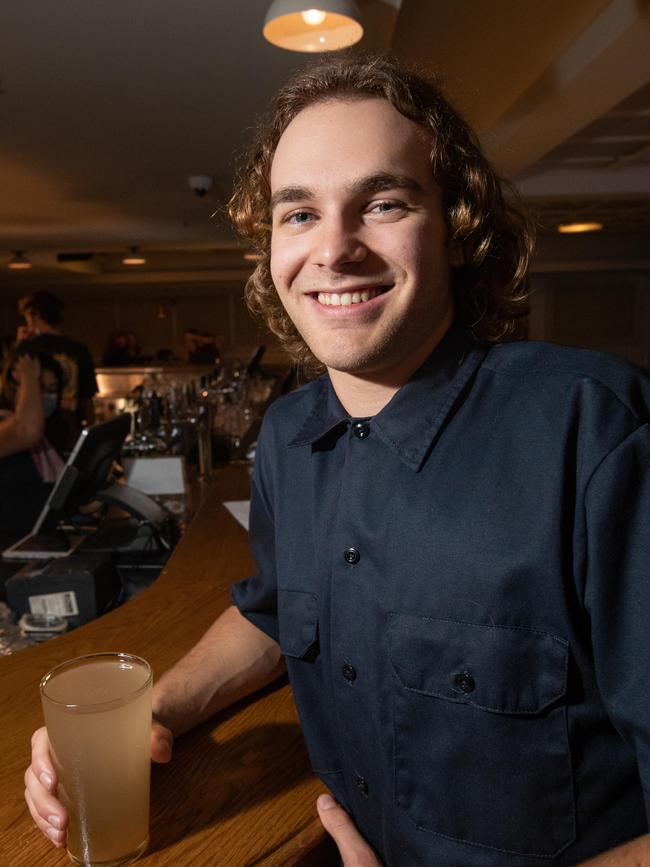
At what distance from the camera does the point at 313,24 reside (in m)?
2.41

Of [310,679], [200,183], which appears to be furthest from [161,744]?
[200,183]

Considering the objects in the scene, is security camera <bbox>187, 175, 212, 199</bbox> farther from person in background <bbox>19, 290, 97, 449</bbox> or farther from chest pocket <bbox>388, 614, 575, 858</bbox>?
chest pocket <bbox>388, 614, 575, 858</bbox>

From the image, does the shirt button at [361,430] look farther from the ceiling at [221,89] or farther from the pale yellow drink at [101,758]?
the ceiling at [221,89]

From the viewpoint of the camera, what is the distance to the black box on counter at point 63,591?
1.90 meters

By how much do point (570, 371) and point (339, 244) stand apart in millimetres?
330

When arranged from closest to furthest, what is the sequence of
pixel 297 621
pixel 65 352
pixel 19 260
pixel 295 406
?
pixel 297 621
pixel 295 406
pixel 65 352
pixel 19 260

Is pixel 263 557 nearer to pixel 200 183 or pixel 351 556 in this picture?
A: pixel 351 556

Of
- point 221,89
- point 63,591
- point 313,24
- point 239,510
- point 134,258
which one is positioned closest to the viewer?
point 63,591

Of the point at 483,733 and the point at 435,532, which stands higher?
the point at 435,532

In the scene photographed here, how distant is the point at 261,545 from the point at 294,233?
52 centimetres

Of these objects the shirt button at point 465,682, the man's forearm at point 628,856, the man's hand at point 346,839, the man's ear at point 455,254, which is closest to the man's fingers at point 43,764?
the man's hand at point 346,839

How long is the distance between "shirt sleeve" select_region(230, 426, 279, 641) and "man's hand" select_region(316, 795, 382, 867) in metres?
0.32

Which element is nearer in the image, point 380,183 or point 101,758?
point 101,758

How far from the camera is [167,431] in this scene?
3520 mm
